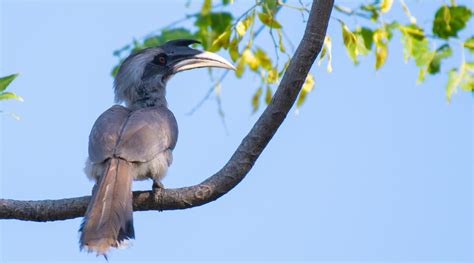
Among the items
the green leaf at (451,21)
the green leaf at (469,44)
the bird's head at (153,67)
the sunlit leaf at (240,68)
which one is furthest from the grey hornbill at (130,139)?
the green leaf at (469,44)

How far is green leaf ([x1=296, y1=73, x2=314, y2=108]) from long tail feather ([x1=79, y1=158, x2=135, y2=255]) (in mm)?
1317

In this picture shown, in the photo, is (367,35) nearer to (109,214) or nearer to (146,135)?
(146,135)

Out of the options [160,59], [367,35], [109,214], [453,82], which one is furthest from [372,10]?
[109,214]

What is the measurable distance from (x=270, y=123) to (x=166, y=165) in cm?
127

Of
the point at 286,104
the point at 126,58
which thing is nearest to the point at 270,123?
the point at 286,104

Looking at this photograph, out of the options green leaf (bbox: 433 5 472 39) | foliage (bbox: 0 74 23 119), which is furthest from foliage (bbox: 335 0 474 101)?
foliage (bbox: 0 74 23 119)

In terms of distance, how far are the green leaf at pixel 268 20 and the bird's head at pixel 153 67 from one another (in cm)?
139

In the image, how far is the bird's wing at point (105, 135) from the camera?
5.83m

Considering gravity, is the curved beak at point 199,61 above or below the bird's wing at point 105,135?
above

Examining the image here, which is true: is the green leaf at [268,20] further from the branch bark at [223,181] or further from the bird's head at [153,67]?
the bird's head at [153,67]

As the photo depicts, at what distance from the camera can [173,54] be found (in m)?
7.54

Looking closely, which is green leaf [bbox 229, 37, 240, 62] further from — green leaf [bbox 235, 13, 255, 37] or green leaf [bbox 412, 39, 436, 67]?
green leaf [bbox 412, 39, 436, 67]

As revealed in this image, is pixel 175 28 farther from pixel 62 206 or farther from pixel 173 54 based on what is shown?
pixel 62 206

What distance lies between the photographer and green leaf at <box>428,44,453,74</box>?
653cm
